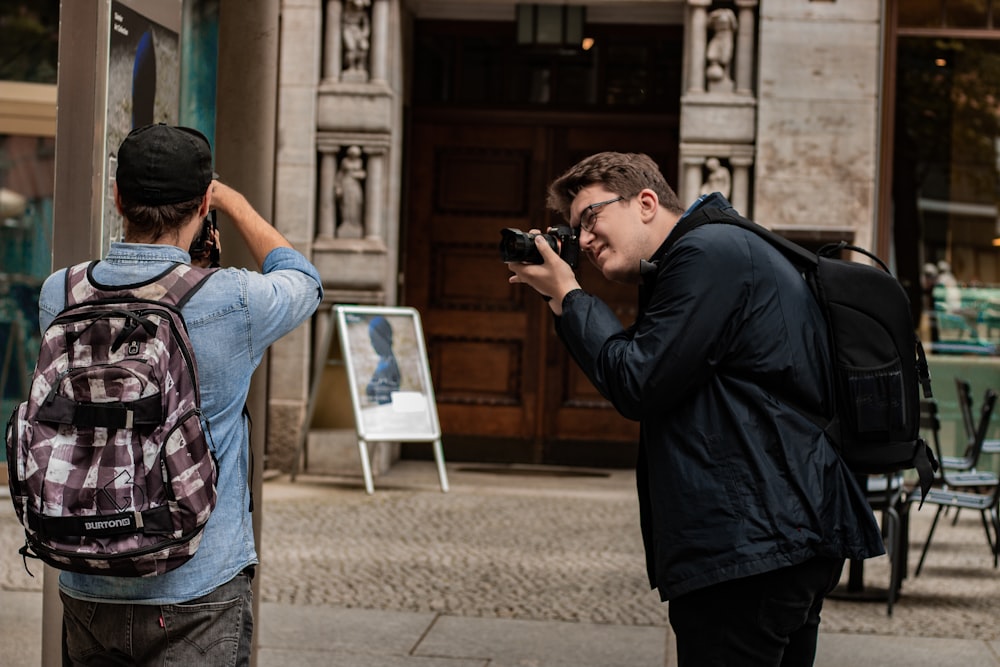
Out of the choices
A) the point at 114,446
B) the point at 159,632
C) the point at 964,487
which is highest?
the point at 114,446

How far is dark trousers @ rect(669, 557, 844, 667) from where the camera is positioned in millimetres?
2740

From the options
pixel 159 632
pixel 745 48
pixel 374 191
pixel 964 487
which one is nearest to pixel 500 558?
pixel 964 487

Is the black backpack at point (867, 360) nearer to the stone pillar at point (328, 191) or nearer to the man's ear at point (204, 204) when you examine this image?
the man's ear at point (204, 204)

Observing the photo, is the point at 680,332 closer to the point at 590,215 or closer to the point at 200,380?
the point at 590,215

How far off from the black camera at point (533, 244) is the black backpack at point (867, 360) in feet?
0.76

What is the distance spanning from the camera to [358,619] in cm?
639

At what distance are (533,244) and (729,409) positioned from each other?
553 mm

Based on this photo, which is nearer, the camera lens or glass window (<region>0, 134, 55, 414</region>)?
the camera lens

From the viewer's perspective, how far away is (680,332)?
2699mm

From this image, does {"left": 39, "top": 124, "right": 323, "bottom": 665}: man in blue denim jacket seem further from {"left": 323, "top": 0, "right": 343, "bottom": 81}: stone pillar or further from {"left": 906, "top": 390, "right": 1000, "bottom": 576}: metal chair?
{"left": 323, "top": 0, "right": 343, "bottom": 81}: stone pillar

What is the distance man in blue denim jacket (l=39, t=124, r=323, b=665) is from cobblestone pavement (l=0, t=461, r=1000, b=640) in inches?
157

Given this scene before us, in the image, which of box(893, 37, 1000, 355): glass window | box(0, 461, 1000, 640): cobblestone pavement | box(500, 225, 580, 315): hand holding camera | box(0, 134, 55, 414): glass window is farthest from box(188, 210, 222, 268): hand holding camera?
box(893, 37, 1000, 355): glass window

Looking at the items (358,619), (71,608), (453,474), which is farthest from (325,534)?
(71,608)

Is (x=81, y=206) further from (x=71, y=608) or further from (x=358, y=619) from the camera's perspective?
(x=358, y=619)
